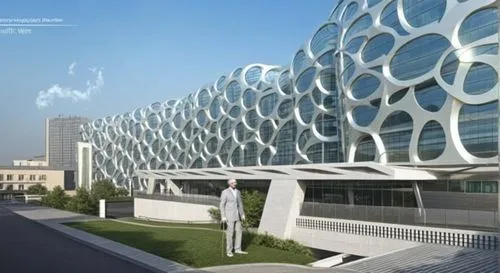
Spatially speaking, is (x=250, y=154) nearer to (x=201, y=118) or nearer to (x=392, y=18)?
(x=201, y=118)

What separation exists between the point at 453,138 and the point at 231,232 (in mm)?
18412

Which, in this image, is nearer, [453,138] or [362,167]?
[362,167]

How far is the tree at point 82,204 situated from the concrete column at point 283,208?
89.4ft

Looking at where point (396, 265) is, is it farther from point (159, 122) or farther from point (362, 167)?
point (159, 122)

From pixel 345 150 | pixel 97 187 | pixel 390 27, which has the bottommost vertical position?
pixel 97 187

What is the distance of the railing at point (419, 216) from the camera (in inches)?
669

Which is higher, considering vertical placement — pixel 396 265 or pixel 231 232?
pixel 231 232

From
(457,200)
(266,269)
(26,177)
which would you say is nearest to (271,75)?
(457,200)

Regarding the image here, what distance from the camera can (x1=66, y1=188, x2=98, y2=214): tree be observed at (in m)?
45.8

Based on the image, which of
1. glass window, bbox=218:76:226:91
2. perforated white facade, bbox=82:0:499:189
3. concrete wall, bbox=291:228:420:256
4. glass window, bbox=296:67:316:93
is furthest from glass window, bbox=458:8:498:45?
glass window, bbox=218:76:226:91

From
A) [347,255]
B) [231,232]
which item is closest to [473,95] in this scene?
[347,255]

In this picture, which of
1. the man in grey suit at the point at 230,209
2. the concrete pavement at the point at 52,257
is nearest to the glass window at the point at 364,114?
the concrete pavement at the point at 52,257

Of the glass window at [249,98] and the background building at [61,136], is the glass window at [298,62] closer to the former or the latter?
the glass window at [249,98]

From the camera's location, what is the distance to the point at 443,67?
2767cm
